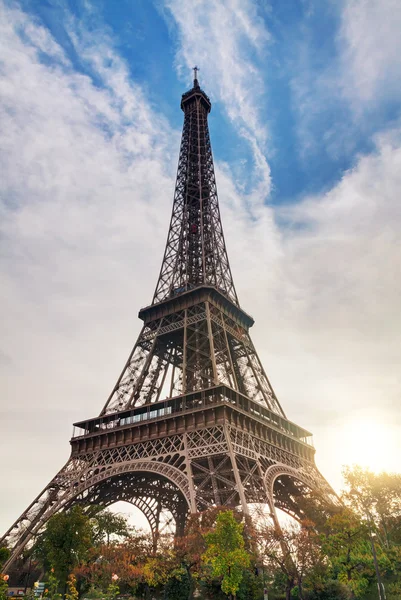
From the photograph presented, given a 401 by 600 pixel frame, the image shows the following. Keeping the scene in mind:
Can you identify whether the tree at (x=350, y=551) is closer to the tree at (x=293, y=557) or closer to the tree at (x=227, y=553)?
the tree at (x=293, y=557)

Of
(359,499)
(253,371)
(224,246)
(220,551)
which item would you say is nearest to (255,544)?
(220,551)

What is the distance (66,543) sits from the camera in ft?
105

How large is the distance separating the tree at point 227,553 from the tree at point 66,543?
10598 millimetres

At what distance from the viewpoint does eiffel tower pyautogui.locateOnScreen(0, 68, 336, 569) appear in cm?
3703

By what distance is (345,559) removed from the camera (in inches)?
1162

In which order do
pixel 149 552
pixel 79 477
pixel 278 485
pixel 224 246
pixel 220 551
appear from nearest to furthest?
pixel 220 551
pixel 149 552
pixel 79 477
pixel 278 485
pixel 224 246

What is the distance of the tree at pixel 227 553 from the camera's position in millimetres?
25438

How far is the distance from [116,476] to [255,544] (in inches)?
757

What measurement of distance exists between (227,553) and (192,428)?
14033 millimetres

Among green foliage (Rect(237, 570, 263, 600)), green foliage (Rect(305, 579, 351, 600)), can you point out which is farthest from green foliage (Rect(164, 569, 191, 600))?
green foliage (Rect(305, 579, 351, 600))

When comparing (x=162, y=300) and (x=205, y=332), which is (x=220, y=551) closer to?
(x=205, y=332)

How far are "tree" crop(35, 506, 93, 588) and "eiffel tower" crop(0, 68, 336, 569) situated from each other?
7218 millimetres

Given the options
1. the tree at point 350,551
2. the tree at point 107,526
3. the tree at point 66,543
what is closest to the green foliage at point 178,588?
the tree at point 66,543

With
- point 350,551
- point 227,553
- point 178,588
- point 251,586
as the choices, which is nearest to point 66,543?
point 178,588
